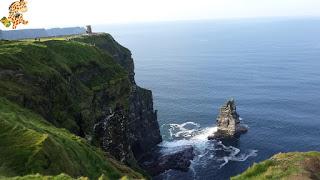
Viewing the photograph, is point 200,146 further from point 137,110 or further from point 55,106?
point 55,106

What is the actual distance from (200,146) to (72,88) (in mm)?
55779

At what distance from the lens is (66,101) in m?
65.4

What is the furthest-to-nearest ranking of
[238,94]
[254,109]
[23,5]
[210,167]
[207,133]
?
[238,94], [254,109], [207,133], [210,167], [23,5]

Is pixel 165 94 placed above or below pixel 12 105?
below

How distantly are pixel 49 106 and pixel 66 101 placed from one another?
5.29 metres

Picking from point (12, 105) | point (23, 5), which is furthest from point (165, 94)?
point (23, 5)

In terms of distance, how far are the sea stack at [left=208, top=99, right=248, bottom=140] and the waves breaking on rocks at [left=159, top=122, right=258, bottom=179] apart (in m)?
2.94

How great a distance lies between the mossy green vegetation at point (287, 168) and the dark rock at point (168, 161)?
72.4 meters

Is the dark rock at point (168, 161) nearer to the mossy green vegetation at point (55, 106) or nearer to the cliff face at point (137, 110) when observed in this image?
the cliff face at point (137, 110)

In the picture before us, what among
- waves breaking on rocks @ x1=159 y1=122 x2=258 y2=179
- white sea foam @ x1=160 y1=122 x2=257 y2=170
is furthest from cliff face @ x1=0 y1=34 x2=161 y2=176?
white sea foam @ x1=160 y1=122 x2=257 y2=170

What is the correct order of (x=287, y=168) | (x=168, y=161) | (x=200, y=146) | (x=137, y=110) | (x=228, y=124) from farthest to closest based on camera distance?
(x=228, y=124)
(x=200, y=146)
(x=137, y=110)
(x=168, y=161)
(x=287, y=168)

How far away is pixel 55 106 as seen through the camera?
6238 cm

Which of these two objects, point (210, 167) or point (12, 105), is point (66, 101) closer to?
point (12, 105)

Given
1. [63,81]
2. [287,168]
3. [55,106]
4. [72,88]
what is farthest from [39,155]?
[72,88]
